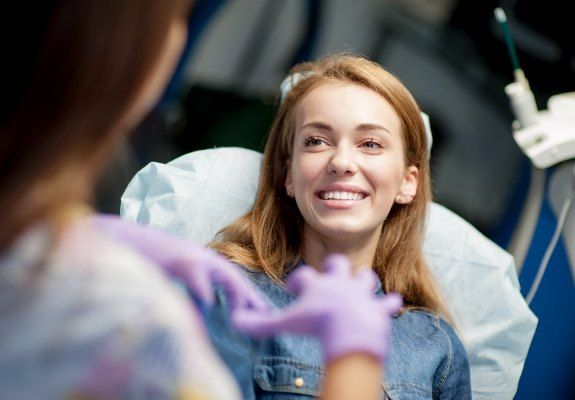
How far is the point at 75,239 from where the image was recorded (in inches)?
25.2

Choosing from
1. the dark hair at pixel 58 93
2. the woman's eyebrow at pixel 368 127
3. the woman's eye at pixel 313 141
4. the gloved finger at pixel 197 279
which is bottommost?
the gloved finger at pixel 197 279

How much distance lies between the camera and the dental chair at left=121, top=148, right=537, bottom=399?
144 centimetres

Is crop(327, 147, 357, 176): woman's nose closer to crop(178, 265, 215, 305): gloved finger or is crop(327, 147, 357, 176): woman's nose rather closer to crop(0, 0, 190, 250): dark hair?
crop(178, 265, 215, 305): gloved finger

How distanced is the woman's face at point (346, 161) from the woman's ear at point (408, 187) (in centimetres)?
6

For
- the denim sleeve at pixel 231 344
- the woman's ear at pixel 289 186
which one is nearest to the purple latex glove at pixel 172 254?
the denim sleeve at pixel 231 344

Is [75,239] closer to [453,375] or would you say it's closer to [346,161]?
[346,161]

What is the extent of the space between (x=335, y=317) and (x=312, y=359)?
0.42 m

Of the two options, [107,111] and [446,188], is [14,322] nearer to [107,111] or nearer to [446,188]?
[107,111]

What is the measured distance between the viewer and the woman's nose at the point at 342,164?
121 cm

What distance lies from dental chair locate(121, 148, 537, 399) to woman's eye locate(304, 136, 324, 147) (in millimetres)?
234

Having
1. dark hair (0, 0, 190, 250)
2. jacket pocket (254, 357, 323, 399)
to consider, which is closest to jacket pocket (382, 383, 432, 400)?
jacket pocket (254, 357, 323, 399)

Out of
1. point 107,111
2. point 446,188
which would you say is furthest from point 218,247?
point 446,188

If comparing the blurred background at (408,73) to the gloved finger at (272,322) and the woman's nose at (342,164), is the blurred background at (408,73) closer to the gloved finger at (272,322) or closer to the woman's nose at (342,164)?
the woman's nose at (342,164)

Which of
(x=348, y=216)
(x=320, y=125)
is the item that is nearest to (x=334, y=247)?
(x=348, y=216)
